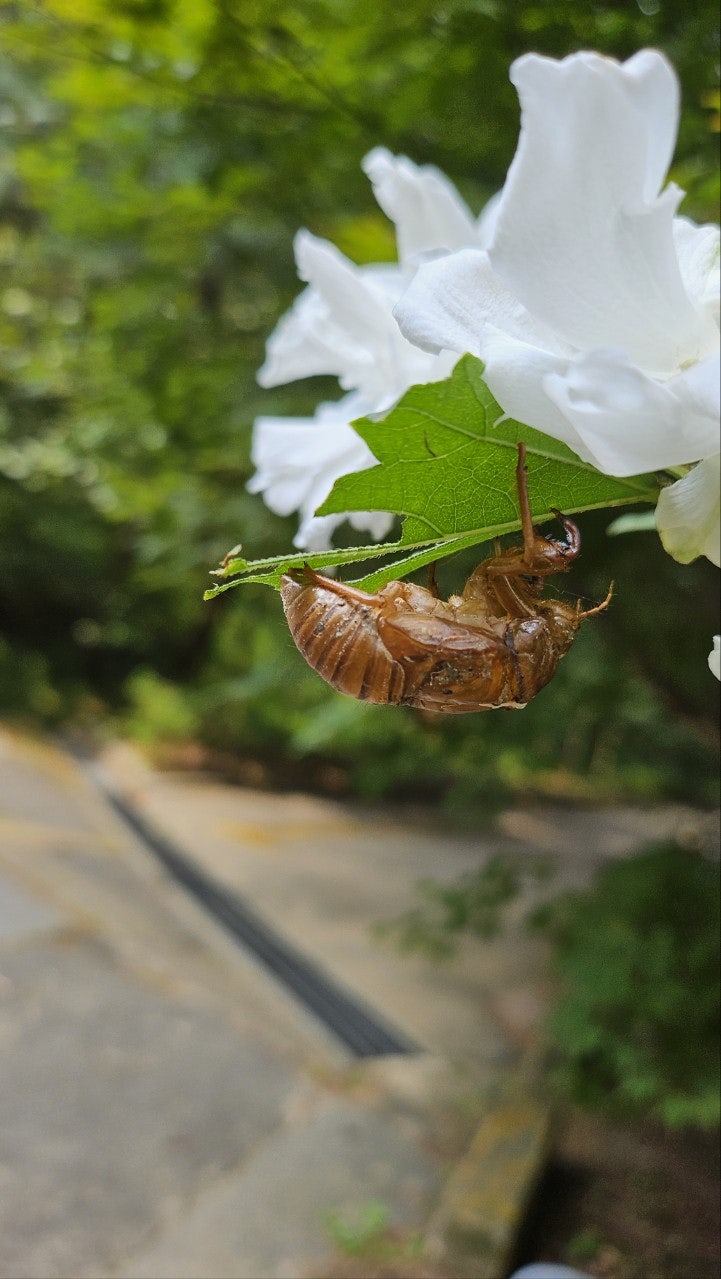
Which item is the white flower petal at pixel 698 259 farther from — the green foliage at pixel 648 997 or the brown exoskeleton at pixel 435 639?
the green foliage at pixel 648 997

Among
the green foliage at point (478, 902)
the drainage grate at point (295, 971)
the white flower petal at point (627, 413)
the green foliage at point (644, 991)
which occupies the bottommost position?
the drainage grate at point (295, 971)

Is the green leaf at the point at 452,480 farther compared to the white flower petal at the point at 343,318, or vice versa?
the white flower petal at the point at 343,318

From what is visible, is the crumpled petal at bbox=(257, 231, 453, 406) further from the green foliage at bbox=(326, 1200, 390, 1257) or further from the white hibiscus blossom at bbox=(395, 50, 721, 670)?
the green foliage at bbox=(326, 1200, 390, 1257)

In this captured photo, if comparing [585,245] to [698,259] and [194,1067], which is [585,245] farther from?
[194,1067]

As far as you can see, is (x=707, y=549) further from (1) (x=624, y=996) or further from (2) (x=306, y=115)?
(1) (x=624, y=996)

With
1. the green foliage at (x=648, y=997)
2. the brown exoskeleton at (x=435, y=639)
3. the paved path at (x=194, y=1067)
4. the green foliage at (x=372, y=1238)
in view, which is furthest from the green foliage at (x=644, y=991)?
the brown exoskeleton at (x=435, y=639)

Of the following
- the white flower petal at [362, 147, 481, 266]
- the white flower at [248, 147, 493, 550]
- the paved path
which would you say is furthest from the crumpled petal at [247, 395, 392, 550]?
the paved path

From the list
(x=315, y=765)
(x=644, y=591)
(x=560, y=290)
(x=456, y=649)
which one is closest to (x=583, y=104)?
(x=560, y=290)
